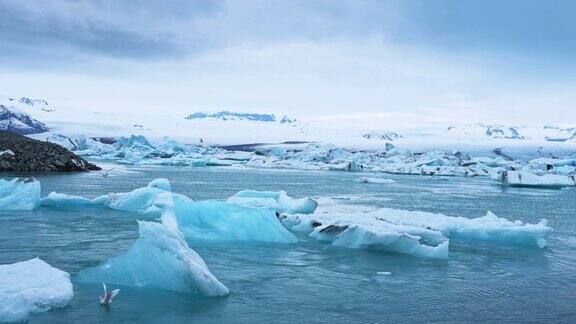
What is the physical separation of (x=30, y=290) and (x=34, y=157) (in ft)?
72.7

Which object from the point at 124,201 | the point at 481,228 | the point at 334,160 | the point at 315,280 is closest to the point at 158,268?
the point at 315,280

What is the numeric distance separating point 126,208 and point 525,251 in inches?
308

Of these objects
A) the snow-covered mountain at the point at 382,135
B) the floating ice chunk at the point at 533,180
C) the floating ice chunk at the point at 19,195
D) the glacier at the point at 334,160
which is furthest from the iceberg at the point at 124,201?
the snow-covered mountain at the point at 382,135

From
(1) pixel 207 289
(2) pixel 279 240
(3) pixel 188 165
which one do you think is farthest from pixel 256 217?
(3) pixel 188 165

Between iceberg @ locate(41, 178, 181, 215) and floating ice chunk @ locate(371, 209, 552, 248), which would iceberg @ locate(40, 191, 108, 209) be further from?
floating ice chunk @ locate(371, 209, 552, 248)

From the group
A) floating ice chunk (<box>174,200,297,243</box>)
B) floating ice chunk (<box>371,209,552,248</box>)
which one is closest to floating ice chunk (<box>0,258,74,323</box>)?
floating ice chunk (<box>174,200,297,243</box>)

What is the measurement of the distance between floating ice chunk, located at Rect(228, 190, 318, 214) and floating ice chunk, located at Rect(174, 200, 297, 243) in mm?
2951

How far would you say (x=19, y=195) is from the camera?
1195cm

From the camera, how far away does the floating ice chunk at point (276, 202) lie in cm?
1227

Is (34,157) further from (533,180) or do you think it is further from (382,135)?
(382,135)

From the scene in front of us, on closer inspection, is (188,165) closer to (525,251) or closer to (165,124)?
(525,251)

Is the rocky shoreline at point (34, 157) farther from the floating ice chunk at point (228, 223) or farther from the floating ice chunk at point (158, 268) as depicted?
the floating ice chunk at point (158, 268)

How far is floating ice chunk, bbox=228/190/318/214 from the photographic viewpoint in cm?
1227

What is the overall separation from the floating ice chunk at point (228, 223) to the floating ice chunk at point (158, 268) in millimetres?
2742
